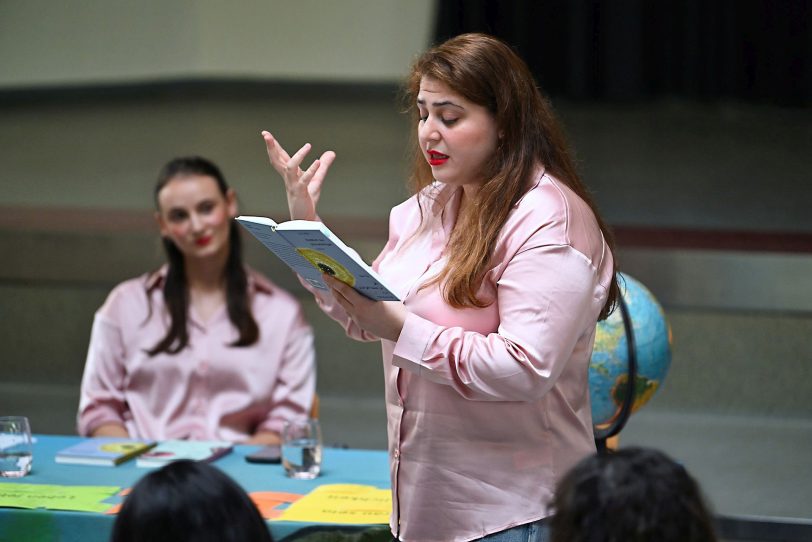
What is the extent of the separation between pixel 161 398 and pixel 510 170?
1.89 m

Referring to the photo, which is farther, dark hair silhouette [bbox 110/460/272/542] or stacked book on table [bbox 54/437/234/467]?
stacked book on table [bbox 54/437/234/467]

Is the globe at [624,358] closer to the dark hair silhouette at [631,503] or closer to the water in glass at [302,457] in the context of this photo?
the water in glass at [302,457]

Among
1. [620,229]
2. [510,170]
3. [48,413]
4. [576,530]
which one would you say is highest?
[510,170]

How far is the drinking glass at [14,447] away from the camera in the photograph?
2.64 metres

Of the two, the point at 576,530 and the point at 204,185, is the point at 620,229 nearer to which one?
the point at 204,185

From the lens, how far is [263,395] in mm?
3521

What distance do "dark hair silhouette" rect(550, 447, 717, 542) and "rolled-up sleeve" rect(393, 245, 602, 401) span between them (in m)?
0.48

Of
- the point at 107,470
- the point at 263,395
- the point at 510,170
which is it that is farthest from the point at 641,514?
the point at 263,395

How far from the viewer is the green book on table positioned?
9.14ft

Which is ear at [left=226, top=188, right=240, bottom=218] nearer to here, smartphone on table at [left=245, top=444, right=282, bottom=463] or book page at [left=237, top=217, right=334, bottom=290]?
smartphone on table at [left=245, top=444, right=282, bottom=463]

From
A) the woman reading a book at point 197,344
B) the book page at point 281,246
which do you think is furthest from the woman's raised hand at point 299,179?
the woman reading a book at point 197,344

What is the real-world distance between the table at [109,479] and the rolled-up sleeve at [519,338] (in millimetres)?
574

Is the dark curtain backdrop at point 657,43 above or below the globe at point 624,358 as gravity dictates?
above

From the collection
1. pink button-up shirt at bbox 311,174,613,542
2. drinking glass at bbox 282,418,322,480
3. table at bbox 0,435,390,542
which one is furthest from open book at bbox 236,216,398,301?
drinking glass at bbox 282,418,322,480
